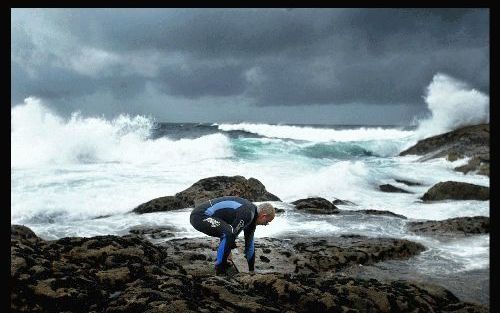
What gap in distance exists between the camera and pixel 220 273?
5.49 meters

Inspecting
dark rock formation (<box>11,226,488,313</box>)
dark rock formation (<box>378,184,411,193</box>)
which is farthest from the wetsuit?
dark rock formation (<box>378,184,411,193</box>)

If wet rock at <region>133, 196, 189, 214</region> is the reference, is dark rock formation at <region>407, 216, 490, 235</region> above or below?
below

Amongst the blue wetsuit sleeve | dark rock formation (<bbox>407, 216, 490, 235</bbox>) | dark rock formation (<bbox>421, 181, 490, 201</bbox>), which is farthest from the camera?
dark rock formation (<bbox>421, 181, 490, 201</bbox>)

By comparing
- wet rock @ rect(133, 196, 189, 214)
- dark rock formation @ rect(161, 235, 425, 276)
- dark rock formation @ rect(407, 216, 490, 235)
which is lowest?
dark rock formation @ rect(161, 235, 425, 276)

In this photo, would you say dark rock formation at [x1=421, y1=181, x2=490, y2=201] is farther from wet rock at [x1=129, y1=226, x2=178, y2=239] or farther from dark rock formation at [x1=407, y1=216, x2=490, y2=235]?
wet rock at [x1=129, y1=226, x2=178, y2=239]

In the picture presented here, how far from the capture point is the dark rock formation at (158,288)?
362 centimetres

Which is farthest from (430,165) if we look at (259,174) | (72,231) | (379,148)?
(72,231)

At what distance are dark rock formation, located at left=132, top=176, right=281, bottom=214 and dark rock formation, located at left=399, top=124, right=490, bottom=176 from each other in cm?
1373

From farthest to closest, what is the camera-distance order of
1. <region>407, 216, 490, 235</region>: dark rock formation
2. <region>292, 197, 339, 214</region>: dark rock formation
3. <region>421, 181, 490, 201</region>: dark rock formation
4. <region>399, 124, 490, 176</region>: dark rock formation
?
<region>399, 124, 490, 176</region>: dark rock formation → <region>421, 181, 490, 201</region>: dark rock formation → <region>292, 197, 339, 214</region>: dark rock formation → <region>407, 216, 490, 235</region>: dark rock formation

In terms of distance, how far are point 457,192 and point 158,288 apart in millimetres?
14183

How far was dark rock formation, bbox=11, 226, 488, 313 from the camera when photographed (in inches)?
143

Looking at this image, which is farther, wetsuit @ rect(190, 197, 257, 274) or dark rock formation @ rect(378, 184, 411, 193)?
dark rock formation @ rect(378, 184, 411, 193)
